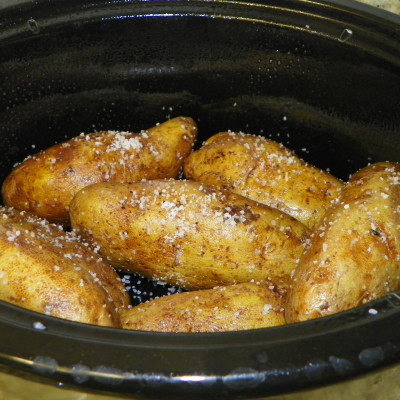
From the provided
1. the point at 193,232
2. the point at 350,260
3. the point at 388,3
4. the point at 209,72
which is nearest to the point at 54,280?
the point at 193,232

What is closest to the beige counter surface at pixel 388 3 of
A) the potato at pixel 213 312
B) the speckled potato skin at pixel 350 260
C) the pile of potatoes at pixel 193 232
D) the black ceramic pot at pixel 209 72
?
the black ceramic pot at pixel 209 72

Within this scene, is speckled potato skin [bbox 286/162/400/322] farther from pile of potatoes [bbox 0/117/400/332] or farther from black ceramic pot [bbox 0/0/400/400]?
black ceramic pot [bbox 0/0/400/400]

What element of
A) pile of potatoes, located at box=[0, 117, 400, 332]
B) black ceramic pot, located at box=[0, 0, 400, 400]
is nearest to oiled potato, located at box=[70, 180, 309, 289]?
pile of potatoes, located at box=[0, 117, 400, 332]

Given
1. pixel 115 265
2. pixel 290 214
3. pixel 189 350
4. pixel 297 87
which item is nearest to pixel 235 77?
pixel 297 87

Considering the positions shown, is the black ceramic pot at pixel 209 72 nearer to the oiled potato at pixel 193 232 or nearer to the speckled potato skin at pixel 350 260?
the oiled potato at pixel 193 232

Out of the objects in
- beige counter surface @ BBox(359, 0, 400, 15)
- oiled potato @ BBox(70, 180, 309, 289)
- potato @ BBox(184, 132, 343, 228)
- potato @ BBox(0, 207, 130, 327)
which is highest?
beige counter surface @ BBox(359, 0, 400, 15)

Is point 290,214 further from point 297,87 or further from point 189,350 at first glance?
point 189,350
